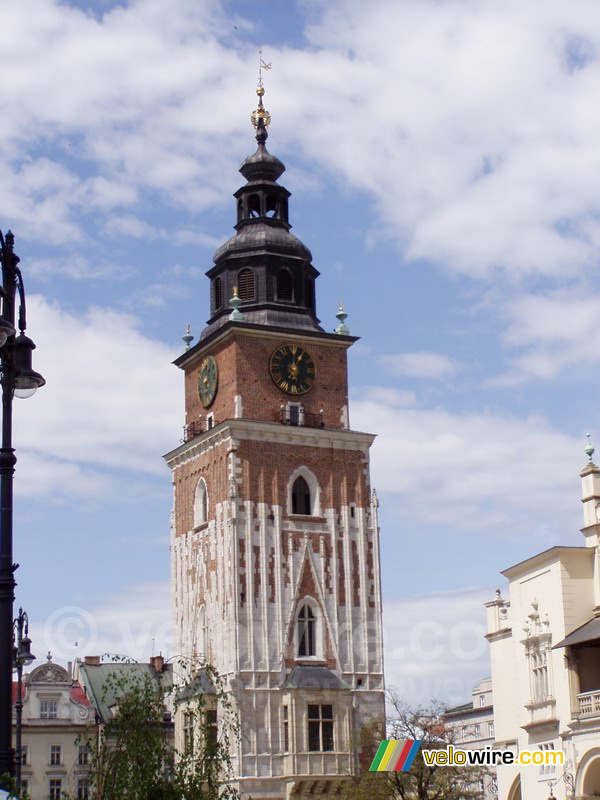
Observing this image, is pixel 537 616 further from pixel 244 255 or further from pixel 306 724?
pixel 244 255

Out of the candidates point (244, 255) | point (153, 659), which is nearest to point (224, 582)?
point (244, 255)

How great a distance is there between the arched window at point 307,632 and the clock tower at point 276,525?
52 millimetres

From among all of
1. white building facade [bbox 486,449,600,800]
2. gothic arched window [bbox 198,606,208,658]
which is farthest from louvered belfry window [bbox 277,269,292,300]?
white building facade [bbox 486,449,600,800]

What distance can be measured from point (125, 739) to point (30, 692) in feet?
196

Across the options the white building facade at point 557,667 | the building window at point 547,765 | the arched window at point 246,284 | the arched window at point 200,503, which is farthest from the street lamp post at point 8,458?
the arched window at point 246,284

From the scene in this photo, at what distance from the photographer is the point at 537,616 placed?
4853 centimetres

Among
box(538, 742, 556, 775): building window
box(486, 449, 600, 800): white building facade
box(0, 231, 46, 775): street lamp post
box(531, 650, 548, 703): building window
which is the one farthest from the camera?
box(531, 650, 548, 703): building window

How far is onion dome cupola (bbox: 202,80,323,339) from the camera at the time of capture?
6725cm

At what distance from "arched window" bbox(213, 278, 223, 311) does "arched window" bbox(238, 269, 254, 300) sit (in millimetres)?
1503

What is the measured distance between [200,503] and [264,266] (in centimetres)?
1260

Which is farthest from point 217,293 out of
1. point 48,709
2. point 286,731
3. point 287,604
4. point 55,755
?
point 55,755

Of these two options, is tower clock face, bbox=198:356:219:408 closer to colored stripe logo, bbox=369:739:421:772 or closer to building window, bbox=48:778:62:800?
colored stripe logo, bbox=369:739:421:772

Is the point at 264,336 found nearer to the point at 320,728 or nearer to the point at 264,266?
the point at 264,266

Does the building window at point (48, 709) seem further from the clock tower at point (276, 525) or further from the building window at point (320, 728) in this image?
the building window at point (320, 728)
